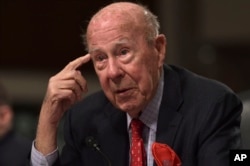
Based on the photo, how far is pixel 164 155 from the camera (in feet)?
8.63

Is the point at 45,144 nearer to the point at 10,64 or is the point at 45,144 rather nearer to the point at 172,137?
the point at 172,137

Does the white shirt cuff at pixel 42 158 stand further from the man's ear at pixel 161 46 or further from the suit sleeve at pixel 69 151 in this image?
the man's ear at pixel 161 46

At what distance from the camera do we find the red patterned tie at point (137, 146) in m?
2.79

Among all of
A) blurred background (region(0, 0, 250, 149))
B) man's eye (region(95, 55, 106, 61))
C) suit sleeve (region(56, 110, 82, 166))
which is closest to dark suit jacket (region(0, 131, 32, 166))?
blurred background (region(0, 0, 250, 149))

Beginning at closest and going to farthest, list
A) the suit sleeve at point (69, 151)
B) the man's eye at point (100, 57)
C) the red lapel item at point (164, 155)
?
the red lapel item at point (164, 155) → the man's eye at point (100, 57) → the suit sleeve at point (69, 151)

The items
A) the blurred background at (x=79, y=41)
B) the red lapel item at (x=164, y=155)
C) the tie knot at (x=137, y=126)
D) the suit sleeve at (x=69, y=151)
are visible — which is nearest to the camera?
the red lapel item at (x=164, y=155)

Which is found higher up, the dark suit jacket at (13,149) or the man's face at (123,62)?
the man's face at (123,62)

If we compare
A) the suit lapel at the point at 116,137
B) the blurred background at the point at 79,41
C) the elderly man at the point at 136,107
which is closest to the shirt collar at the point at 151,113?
the elderly man at the point at 136,107

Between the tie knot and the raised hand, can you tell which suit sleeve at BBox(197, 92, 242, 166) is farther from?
the raised hand

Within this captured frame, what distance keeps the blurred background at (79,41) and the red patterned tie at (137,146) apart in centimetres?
334

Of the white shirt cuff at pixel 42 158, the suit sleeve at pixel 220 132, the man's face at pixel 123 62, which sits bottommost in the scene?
the white shirt cuff at pixel 42 158

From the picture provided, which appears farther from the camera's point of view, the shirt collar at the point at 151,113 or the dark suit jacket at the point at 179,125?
the shirt collar at the point at 151,113

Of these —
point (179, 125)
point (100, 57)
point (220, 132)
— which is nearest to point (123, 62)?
point (100, 57)

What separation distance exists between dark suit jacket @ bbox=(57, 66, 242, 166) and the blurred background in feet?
10.5
